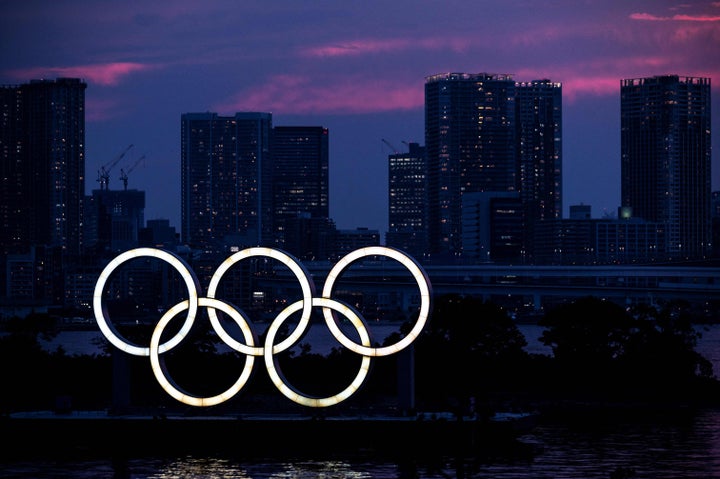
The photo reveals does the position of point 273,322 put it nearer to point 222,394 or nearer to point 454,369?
point 222,394

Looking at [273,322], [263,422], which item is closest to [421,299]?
[273,322]

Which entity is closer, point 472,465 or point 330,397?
point 472,465

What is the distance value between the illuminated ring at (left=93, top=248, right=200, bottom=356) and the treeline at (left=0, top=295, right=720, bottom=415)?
4.81 meters

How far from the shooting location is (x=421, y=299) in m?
54.7

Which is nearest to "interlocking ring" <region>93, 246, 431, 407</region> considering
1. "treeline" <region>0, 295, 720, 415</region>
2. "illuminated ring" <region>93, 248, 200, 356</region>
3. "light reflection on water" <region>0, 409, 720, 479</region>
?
"illuminated ring" <region>93, 248, 200, 356</region>

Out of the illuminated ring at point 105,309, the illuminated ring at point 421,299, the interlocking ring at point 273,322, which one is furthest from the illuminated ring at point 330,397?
the illuminated ring at point 105,309

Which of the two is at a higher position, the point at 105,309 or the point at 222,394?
the point at 105,309

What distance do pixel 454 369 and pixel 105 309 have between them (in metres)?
25.1

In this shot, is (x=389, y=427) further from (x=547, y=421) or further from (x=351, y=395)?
(x=547, y=421)

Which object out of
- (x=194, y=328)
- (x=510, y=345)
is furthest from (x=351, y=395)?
(x=510, y=345)

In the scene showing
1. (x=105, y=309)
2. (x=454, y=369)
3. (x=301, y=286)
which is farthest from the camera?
(x=454, y=369)

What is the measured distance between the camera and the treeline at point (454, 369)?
70.2 metres

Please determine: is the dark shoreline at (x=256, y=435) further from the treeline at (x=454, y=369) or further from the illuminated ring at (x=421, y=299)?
the treeline at (x=454, y=369)

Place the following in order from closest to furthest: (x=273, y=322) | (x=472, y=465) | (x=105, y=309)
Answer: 1. (x=472, y=465)
2. (x=273, y=322)
3. (x=105, y=309)
